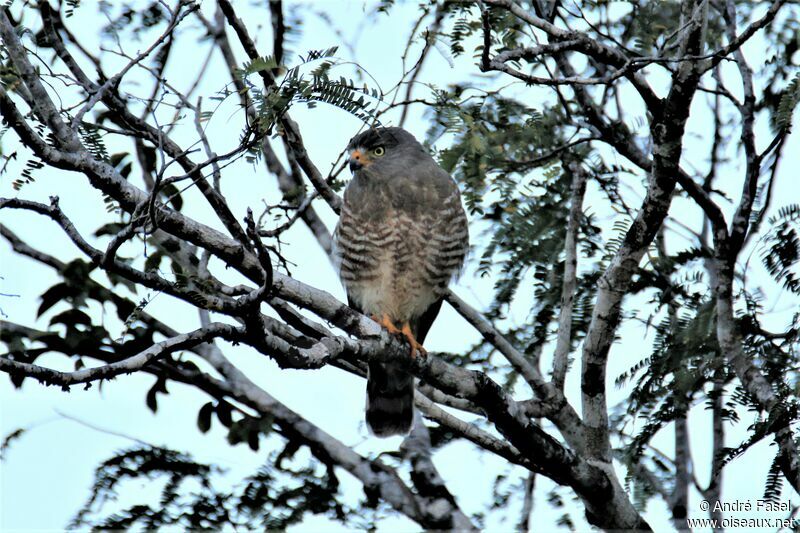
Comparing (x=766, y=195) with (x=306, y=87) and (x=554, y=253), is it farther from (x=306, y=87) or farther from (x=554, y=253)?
(x=306, y=87)

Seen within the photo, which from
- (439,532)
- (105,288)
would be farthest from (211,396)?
(439,532)

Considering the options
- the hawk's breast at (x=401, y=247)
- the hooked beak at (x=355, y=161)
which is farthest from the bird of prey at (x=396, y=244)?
the hooked beak at (x=355, y=161)

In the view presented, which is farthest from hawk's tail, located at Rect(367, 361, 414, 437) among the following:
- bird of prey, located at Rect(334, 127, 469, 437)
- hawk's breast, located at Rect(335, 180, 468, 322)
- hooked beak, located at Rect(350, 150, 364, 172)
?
hooked beak, located at Rect(350, 150, 364, 172)

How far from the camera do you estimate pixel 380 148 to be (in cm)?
566

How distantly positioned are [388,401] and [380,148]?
1644mm

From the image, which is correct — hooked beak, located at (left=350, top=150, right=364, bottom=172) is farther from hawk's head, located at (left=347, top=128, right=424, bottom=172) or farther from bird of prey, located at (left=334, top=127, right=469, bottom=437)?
bird of prey, located at (left=334, top=127, right=469, bottom=437)

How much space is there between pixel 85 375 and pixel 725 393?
288cm

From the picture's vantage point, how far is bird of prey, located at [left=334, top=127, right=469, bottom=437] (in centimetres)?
519

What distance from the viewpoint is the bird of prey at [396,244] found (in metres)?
5.19

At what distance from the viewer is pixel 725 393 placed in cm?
412

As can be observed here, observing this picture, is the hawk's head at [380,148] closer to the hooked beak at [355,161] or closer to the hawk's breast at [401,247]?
the hooked beak at [355,161]

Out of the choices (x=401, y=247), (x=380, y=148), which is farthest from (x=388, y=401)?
(x=380, y=148)

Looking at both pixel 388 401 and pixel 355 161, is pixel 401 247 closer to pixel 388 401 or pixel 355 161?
pixel 355 161

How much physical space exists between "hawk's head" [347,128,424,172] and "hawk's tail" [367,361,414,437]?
132 centimetres
